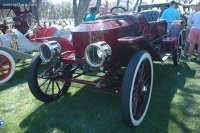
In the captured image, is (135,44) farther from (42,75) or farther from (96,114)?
(42,75)

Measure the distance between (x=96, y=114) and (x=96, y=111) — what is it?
84 mm

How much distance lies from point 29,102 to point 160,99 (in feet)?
7.09

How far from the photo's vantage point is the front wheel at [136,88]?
223 cm

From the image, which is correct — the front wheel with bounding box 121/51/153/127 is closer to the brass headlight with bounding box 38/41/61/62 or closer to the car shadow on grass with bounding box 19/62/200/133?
the car shadow on grass with bounding box 19/62/200/133

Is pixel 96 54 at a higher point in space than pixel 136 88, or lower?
higher

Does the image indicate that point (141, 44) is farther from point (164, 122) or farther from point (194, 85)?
point (194, 85)

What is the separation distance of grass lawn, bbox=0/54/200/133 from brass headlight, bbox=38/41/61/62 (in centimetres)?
61

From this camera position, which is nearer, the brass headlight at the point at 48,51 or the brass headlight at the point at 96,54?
the brass headlight at the point at 96,54

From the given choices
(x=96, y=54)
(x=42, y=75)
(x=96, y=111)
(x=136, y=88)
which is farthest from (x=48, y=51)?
(x=136, y=88)

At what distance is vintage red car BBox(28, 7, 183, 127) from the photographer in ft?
7.55

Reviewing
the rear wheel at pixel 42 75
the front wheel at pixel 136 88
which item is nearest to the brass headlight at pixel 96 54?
the front wheel at pixel 136 88

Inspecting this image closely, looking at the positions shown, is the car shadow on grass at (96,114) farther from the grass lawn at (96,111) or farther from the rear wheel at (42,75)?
the rear wheel at (42,75)

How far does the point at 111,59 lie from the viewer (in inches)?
104

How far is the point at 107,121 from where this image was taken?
8.80 ft
